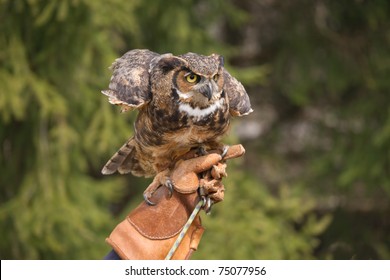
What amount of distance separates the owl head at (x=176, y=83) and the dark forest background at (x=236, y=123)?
73.6 inches

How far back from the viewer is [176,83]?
3.19 meters

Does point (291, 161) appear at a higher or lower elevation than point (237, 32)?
lower

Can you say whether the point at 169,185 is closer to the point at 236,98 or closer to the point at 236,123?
the point at 236,98

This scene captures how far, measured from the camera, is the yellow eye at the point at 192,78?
3141mm

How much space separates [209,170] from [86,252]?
10.5ft

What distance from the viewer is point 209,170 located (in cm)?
325

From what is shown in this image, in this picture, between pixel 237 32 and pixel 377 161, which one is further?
pixel 237 32

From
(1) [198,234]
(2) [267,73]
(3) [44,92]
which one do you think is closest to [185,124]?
(1) [198,234]

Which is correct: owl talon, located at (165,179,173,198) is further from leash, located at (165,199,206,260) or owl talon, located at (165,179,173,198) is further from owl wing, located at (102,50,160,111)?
owl wing, located at (102,50,160,111)

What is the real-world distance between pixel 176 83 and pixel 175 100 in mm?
68

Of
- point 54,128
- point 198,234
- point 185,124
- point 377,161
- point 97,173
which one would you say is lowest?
point 97,173

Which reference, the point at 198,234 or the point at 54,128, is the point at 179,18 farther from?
the point at 198,234

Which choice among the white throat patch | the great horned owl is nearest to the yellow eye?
the great horned owl

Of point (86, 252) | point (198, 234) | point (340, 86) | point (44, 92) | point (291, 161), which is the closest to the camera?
point (198, 234)
